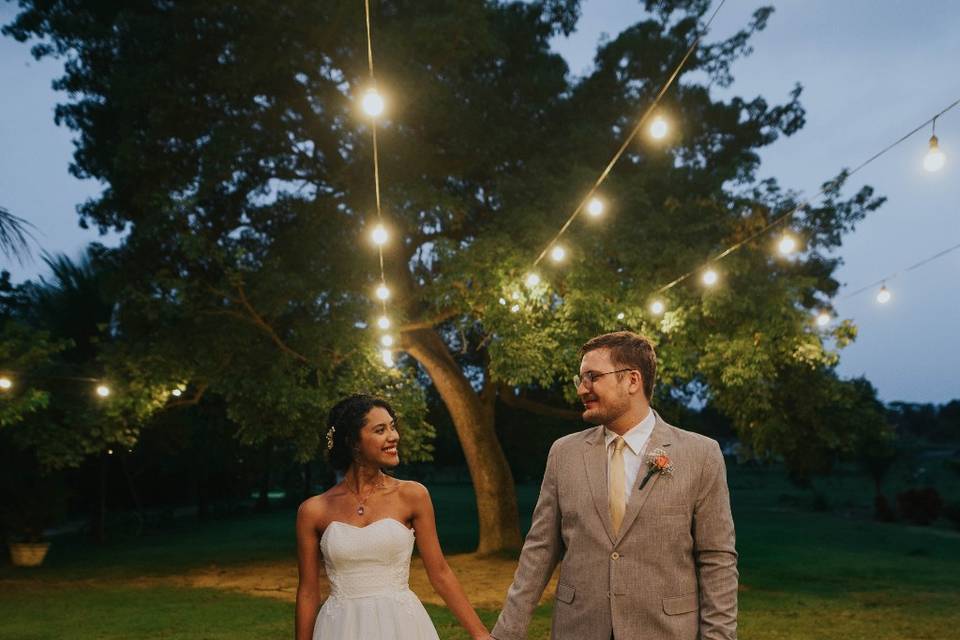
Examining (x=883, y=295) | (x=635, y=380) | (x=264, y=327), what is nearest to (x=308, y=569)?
(x=635, y=380)

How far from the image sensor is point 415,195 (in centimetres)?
1402

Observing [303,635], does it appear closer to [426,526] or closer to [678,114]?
[426,526]

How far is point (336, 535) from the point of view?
14.1ft

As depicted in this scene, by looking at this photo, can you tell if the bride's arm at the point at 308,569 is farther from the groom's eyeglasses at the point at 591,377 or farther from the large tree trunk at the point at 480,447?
the large tree trunk at the point at 480,447

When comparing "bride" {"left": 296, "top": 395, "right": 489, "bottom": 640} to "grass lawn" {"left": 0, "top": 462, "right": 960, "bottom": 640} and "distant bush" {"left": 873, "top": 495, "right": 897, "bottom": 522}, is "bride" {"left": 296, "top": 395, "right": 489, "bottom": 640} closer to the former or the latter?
"grass lawn" {"left": 0, "top": 462, "right": 960, "bottom": 640}

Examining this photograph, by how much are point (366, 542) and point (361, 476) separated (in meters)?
0.30

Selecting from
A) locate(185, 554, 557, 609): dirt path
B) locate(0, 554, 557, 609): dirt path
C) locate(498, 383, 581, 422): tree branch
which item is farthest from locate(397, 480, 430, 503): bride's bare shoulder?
locate(498, 383, 581, 422): tree branch

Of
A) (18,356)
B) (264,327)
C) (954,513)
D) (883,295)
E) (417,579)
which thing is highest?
(264,327)

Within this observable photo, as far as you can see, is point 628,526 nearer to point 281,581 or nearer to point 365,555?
point 365,555

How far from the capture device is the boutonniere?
124 inches

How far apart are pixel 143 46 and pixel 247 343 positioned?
4842 mm

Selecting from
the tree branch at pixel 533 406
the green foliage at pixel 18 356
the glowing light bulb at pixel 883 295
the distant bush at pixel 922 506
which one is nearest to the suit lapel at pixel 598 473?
the glowing light bulb at pixel 883 295

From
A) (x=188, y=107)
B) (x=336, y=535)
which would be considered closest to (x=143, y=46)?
(x=188, y=107)

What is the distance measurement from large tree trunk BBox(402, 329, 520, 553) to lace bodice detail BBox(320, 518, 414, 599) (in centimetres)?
1235
